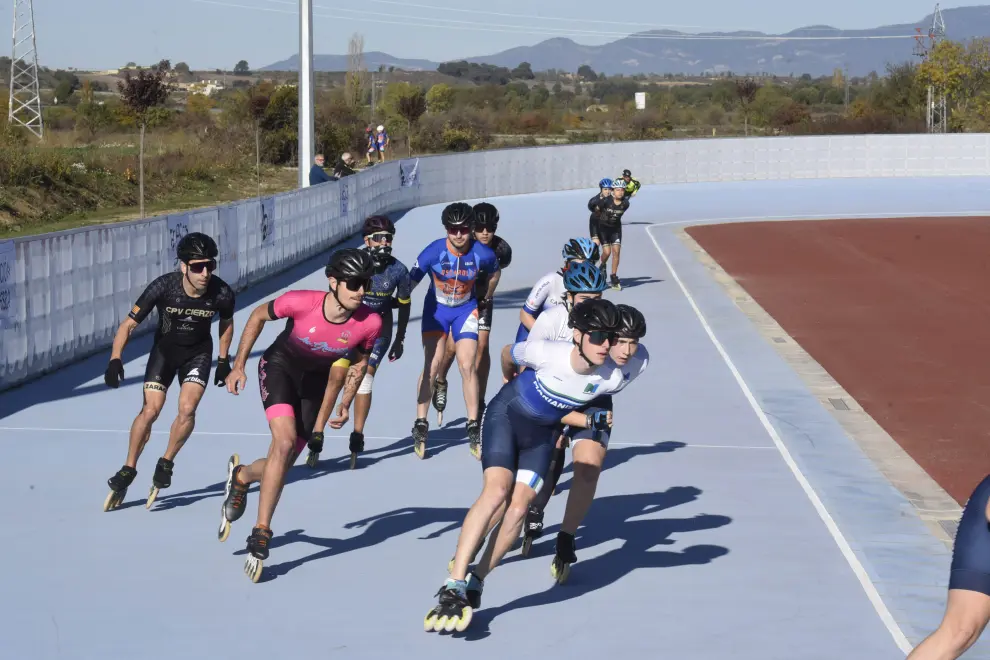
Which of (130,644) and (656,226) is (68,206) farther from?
(130,644)

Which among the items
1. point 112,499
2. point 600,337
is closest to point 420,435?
point 112,499

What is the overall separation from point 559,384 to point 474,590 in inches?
46.3

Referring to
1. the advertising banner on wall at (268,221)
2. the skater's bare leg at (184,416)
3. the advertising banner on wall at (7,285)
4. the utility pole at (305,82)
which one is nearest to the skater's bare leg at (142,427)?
the skater's bare leg at (184,416)

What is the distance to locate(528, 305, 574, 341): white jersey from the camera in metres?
8.85

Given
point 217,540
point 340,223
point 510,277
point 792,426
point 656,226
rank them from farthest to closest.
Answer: point 656,226 → point 340,223 → point 510,277 → point 792,426 → point 217,540

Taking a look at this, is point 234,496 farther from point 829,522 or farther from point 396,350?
point 829,522

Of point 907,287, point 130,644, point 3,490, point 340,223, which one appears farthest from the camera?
point 340,223

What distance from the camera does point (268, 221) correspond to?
78.7ft

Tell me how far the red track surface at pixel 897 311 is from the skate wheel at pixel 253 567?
5132 millimetres

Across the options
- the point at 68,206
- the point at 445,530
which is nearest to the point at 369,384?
the point at 445,530

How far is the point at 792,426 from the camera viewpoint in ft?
41.7

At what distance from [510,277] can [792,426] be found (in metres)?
12.7

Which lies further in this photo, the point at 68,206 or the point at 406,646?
the point at 68,206

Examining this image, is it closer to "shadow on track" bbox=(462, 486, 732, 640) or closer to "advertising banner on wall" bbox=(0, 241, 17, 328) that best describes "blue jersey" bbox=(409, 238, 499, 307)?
"shadow on track" bbox=(462, 486, 732, 640)
